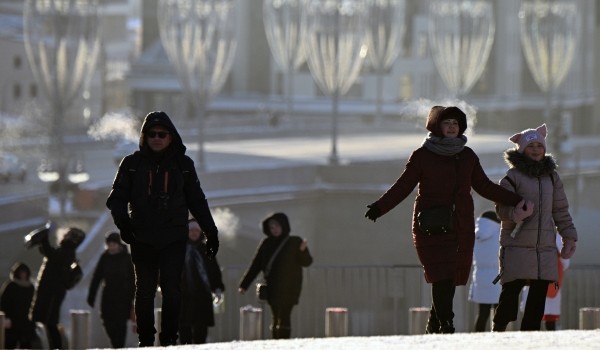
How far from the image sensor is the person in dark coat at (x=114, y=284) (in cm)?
1339

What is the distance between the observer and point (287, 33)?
69375 mm

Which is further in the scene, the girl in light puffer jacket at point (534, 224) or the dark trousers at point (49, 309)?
the dark trousers at point (49, 309)

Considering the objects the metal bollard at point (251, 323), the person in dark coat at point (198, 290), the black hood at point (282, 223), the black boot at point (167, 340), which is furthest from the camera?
the black hood at point (282, 223)

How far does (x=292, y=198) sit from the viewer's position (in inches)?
1442

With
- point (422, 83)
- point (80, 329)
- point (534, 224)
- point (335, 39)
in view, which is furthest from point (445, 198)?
point (422, 83)

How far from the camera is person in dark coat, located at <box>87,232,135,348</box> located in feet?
43.9

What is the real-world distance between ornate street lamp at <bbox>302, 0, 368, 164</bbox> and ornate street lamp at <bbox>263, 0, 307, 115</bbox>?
1017mm

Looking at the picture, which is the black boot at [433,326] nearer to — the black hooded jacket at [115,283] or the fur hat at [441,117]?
the fur hat at [441,117]

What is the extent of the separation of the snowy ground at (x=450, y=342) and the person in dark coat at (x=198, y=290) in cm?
382

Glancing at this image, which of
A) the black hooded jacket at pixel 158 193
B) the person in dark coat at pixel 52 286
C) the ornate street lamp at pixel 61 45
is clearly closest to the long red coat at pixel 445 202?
the black hooded jacket at pixel 158 193

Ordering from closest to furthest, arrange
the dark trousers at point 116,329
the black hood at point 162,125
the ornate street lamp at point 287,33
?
the black hood at point 162,125
the dark trousers at point 116,329
the ornate street lamp at point 287,33

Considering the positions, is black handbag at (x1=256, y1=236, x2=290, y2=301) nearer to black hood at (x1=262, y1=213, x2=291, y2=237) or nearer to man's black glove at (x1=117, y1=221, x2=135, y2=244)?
black hood at (x1=262, y1=213, x2=291, y2=237)

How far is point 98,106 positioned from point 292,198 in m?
34.7

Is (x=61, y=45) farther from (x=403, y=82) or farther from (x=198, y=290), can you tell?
(x=198, y=290)
